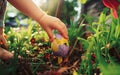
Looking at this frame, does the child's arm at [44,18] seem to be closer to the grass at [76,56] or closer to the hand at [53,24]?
the hand at [53,24]

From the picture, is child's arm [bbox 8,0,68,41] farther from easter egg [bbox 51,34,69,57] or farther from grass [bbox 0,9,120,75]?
grass [bbox 0,9,120,75]

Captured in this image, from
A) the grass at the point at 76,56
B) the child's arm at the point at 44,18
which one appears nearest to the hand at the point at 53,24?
the child's arm at the point at 44,18

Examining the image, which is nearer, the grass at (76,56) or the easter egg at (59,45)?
the grass at (76,56)

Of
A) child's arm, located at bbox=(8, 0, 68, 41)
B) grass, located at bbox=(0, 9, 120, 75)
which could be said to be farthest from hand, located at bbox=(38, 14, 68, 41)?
grass, located at bbox=(0, 9, 120, 75)

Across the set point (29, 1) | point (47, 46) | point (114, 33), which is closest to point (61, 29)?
point (29, 1)

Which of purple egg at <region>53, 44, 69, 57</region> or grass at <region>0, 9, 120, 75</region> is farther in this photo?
purple egg at <region>53, 44, 69, 57</region>

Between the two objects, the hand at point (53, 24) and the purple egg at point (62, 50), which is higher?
the hand at point (53, 24)

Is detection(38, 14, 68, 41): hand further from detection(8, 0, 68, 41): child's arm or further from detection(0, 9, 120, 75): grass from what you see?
detection(0, 9, 120, 75): grass

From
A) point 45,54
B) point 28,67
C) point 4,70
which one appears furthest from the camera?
point 45,54

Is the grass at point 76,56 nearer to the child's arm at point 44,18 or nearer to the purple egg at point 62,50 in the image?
the purple egg at point 62,50

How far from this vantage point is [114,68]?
26.2 inches

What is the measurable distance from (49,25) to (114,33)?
0.37 m

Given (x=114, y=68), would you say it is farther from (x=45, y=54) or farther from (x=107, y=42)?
(x=45, y=54)

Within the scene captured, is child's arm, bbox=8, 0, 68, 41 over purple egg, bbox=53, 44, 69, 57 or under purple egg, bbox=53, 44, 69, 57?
over
